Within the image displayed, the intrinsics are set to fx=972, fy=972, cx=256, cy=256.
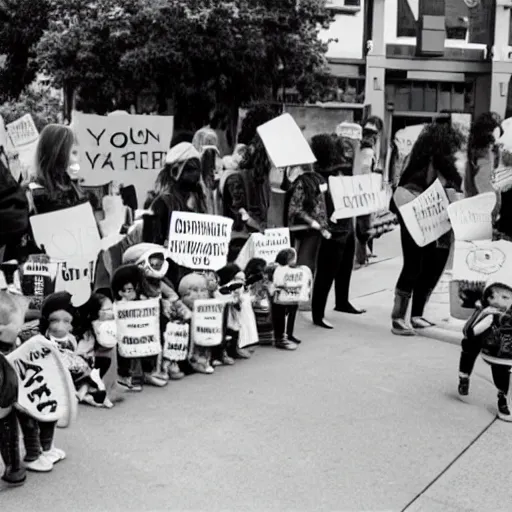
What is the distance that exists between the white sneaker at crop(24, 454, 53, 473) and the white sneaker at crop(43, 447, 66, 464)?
0.11ft

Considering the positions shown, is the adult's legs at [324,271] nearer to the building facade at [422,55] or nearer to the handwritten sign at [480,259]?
the handwritten sign at [480,259]

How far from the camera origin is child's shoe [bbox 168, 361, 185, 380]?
6.03 m

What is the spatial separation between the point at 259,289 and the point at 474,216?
5.16 ft

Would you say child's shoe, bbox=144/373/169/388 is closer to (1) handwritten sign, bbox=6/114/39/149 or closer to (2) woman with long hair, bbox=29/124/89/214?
(2) woman with long hair, bbox=29/124/89/214

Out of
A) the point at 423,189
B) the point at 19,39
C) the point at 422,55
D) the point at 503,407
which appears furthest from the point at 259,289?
the point at 422,55

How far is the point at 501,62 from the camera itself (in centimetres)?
2445

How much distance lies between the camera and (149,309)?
5613 mm

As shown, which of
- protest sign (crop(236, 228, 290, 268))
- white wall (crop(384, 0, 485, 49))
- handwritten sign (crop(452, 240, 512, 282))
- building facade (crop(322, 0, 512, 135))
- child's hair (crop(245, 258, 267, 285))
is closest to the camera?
handwritten sign (crop(452, 240, 512, 282))

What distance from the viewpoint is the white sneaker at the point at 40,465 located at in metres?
4.34

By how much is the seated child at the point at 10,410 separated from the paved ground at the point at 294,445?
10 centimetres

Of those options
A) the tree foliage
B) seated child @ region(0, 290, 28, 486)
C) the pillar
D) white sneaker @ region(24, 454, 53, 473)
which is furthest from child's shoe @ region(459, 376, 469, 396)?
the pillar

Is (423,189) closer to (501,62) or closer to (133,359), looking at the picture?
(133,359)

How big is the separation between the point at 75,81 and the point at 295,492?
1583 centimetres

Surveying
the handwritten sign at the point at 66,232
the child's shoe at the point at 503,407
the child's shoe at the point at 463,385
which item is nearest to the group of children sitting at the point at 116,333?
the handwritten sign at the point at 66,232
